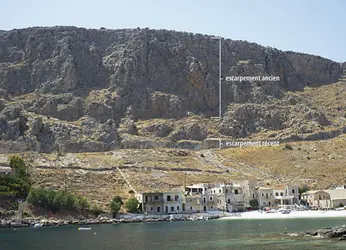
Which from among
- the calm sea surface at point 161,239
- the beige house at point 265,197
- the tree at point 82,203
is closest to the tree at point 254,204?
the beige house at point 265,197

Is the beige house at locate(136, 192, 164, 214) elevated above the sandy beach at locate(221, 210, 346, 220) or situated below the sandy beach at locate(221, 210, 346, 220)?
above

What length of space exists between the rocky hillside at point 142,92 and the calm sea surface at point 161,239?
216 ft

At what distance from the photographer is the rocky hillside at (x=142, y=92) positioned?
144375mm

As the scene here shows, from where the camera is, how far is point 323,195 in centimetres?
9994

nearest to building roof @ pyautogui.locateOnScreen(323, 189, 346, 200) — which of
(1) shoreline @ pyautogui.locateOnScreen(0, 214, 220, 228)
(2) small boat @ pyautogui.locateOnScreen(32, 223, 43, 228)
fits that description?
(1) shoreline @ pyautogui.locateOnScreen(0, 214, 220, 228)

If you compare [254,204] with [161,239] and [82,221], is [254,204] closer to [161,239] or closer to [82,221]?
[82,221]

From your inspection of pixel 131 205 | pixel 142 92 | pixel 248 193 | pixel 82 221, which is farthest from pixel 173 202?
pixel 142 92

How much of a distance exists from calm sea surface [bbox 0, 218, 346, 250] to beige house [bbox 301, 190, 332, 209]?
99.7 feet

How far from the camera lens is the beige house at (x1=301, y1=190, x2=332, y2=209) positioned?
323 ft

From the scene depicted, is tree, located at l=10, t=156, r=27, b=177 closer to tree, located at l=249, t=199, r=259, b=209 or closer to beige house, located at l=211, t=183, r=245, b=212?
beige house, located at l=211, t=183, r=245, b=212

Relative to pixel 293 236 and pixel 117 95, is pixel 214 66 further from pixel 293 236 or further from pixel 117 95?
pixel 293 236

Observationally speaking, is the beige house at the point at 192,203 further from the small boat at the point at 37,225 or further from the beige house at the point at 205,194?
the small boat at the point at 37,225

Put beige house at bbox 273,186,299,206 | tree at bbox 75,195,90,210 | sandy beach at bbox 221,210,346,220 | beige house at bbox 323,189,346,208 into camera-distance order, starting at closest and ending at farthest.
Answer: tree at bbox 75,195,90,210
sandy beach at bbox 221,210,346,220
beige house at bbox 323,189,346,208
beige house at bbox 273,186,299,206

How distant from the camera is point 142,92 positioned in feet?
542
